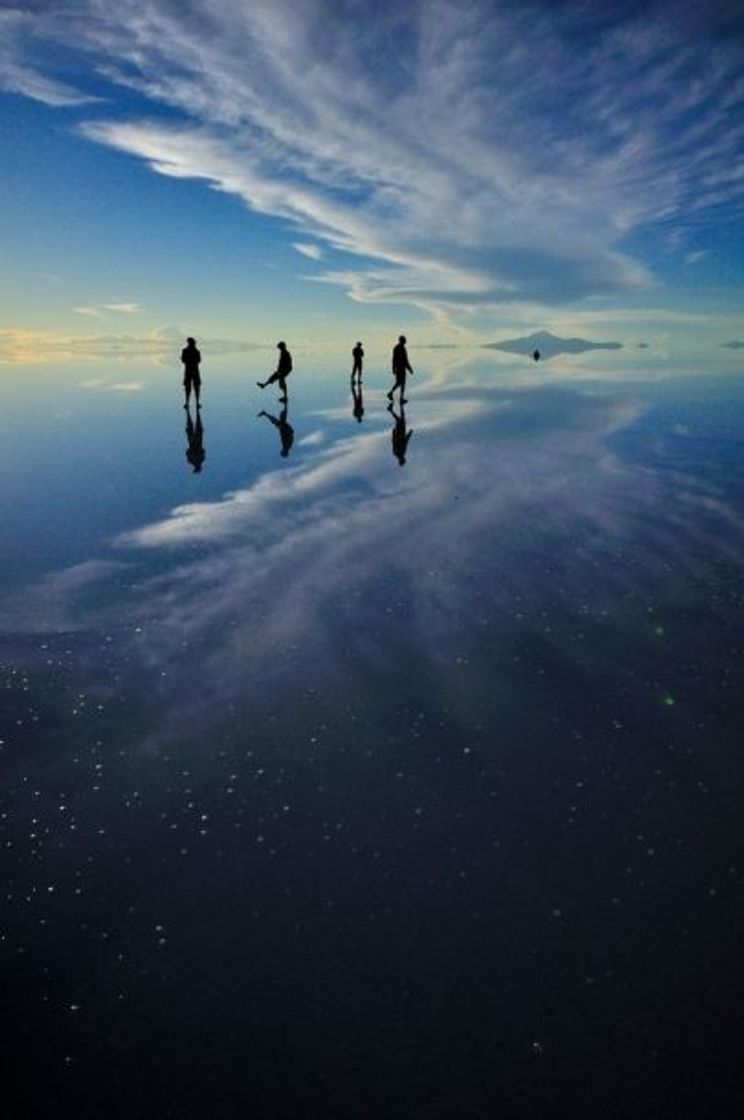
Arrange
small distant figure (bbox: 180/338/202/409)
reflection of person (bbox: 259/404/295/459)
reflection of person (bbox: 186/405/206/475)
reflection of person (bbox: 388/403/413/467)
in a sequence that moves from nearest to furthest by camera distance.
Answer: reflection of person (bbox: 186/405/206/475) < reflection of person (bbox: 388/403/413/467) < reflection of person (bbox: 259/404/295/459) < small distant figure (bbox: 180/338/202/409)

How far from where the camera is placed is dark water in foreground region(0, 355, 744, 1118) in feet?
12.1

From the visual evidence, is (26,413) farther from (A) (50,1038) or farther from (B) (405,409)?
(A) (50,1038)

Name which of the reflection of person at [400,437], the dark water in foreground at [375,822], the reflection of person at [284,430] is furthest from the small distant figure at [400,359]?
the dark water in foreground at [375,822]

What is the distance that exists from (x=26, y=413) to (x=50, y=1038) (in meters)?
36.2

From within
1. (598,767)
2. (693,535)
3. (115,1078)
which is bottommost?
(115,1078)

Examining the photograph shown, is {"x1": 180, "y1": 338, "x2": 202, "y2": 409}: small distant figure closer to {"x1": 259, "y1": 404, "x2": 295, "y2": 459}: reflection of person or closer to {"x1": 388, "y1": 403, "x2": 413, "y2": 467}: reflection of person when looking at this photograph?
{"x1": 259, "y1": 404, "x2": 295, "y2": 459}: reflection of person

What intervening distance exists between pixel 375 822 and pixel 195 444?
19.7m

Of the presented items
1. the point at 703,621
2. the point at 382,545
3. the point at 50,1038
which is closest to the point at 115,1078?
the point at 50,1038

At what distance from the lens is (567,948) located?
4270 millimetres

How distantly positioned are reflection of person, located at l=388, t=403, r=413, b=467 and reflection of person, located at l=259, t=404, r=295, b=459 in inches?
132

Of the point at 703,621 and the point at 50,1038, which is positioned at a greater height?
the point at 703,621

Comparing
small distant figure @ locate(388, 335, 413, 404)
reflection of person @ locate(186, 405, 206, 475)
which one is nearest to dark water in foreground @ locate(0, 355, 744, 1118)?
reflection of person @ locate(186, 405, 206, 475)

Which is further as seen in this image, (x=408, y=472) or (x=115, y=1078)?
(x=408, y=472)

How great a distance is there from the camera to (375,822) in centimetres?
538
